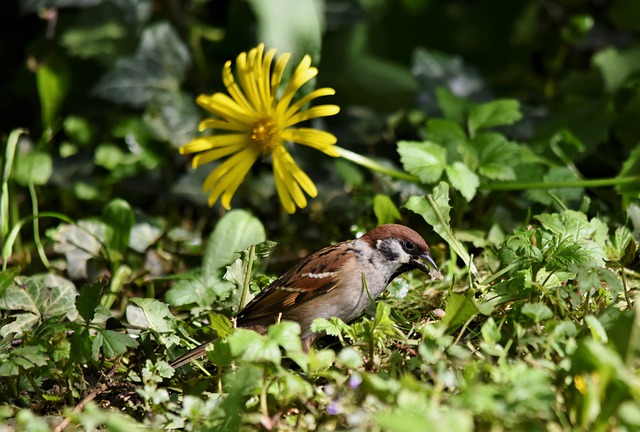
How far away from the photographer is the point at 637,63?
3.68 metres

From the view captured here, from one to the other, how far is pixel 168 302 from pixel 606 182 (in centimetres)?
149

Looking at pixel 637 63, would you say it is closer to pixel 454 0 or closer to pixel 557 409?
pixel 454 0

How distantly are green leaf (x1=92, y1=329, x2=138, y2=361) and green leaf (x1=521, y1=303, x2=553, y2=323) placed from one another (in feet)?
3.45

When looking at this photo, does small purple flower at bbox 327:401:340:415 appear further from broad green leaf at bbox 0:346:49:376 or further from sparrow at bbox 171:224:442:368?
broad green leaf at bbox 0:346:49:376

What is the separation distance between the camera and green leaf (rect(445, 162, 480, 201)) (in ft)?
8.71

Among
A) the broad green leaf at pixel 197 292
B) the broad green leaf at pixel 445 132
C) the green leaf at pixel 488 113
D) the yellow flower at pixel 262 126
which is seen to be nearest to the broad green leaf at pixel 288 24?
the yellow flower at pixel 262 126

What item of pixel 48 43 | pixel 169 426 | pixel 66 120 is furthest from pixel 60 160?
pixel 169 426

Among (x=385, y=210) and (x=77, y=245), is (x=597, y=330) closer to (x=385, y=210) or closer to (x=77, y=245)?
(x=385, y=210)

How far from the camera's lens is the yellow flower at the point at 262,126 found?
2607 mm

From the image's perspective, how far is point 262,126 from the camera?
2.66m

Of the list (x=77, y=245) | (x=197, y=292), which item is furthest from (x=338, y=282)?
(x=77, y=245)

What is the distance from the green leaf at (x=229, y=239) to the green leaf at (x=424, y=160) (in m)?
0.59

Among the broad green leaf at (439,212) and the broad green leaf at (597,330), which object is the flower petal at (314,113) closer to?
the broad green leaf at (439,212)

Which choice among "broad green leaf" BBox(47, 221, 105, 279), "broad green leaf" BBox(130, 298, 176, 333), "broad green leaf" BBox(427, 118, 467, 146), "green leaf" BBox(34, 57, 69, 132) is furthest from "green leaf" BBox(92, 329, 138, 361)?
"green leaf" BBox(34, 57, 69, 132)
